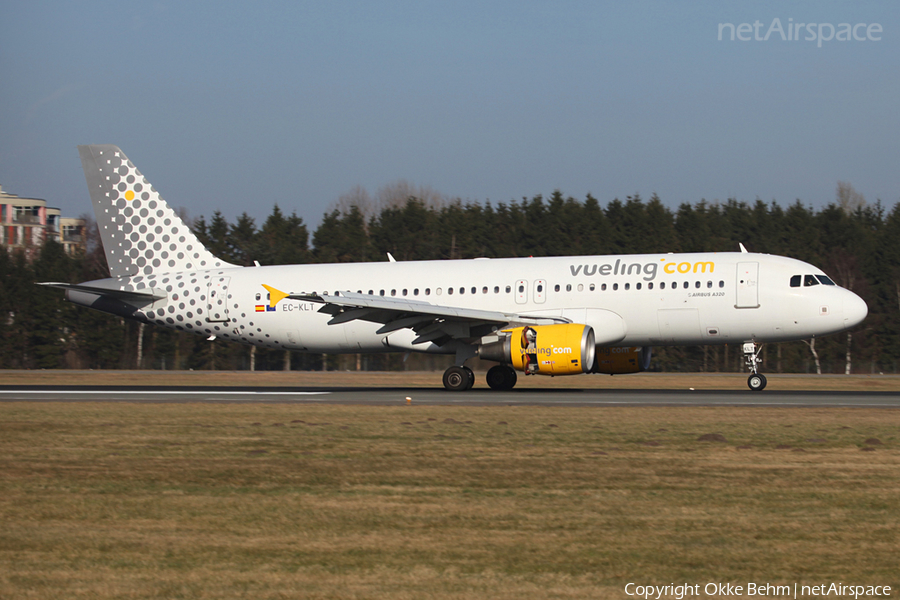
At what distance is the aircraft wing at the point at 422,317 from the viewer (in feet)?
83.1

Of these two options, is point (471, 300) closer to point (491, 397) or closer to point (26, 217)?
point (491, 397)

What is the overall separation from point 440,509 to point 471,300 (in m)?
18.8

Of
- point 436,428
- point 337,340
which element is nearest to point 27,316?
point 337,340

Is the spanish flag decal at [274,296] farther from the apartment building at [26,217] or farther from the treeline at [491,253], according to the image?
the apartment building at [26,217]

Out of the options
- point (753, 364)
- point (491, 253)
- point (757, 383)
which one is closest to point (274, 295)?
point (753, 364)

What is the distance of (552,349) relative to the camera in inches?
944

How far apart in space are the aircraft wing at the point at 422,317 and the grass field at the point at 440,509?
9.49 m

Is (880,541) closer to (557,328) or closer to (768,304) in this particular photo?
(557,328)

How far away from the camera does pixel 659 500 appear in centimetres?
927

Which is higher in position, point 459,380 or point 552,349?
point 552,349

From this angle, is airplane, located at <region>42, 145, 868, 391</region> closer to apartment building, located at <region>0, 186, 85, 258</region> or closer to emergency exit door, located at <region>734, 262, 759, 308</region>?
emergency exit door, located at <region>734, 262, 759, 308</region>

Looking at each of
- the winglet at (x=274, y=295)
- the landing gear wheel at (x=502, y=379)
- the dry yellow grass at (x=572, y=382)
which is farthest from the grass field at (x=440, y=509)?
the dry yellow grass at (x=572, y=382)

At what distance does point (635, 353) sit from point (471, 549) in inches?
830

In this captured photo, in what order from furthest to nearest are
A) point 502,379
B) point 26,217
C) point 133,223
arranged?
point 26,217
point 133,223
point 502,379
